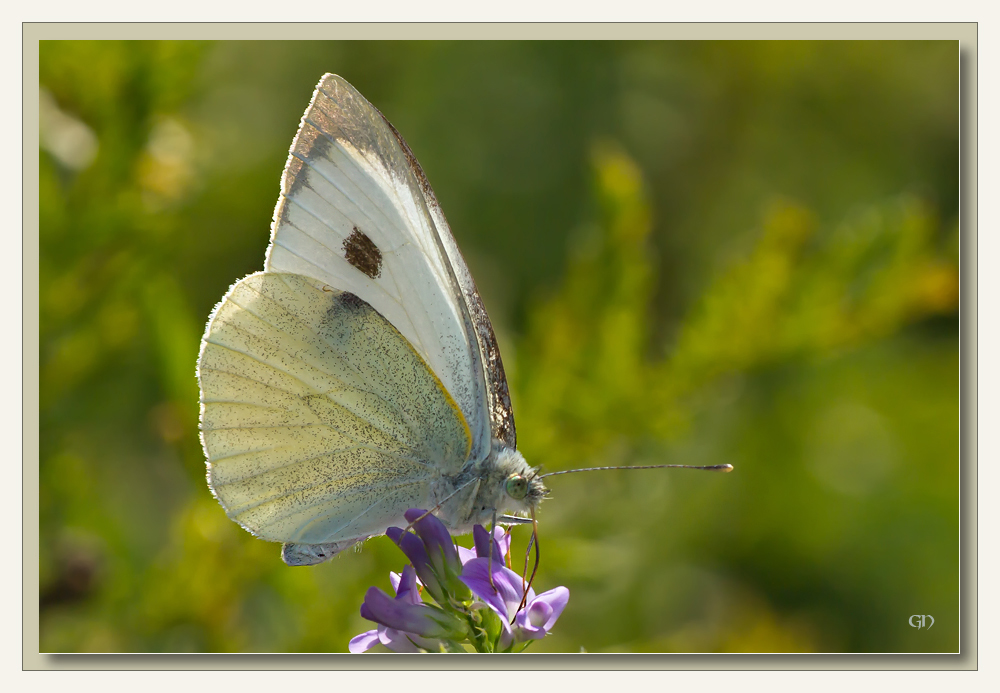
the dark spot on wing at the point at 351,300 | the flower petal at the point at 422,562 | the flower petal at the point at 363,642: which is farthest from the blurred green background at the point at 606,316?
the flower petal at the point at 422,562

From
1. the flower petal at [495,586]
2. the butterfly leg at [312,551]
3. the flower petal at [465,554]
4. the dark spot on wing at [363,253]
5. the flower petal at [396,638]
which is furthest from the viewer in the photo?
the dark spot on wing at [363,253]

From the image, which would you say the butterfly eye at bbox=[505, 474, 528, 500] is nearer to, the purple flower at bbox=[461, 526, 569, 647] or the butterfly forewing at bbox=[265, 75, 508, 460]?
the butterfly forewing at bbox=[265, 75, 508, 460]

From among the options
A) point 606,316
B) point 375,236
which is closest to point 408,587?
point 375,236

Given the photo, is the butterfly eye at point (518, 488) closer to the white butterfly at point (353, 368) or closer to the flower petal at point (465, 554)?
the white butterfly at point (353, 368)

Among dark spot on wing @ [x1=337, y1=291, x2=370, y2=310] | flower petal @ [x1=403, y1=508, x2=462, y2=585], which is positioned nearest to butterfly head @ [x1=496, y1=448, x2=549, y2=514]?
flower petal @ [x1=403, y1=508, x2=462, y2=585]

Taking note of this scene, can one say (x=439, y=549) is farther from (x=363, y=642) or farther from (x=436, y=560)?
(x=363, y=642)

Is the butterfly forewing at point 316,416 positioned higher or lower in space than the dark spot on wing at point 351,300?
lower

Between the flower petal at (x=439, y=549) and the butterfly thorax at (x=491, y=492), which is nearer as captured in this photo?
the flower petal at (x=439, y=549)

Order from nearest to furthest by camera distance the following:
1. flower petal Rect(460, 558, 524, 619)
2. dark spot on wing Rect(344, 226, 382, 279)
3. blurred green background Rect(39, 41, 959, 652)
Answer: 1. flower petal Rect(460, 558, 524, 619)
2. dark spot on wing Rect(344, 226, 382, 279)
3. blurred green background Rect(39, 41, 959, 652)

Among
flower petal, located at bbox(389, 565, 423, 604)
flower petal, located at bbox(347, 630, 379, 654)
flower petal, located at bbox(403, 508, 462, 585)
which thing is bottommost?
flower petal, located at bbox(347, 630, 379, 654)
